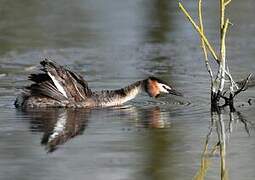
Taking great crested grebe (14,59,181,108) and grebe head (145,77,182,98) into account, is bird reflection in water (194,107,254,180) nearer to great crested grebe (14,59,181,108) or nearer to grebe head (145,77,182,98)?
grebe head (145,77,182,98)

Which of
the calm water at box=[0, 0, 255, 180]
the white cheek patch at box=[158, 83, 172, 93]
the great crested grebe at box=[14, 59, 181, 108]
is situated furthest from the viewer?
the white cheek patch at box=[158, 83, 172, 93]

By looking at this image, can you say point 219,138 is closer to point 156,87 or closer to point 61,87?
point 156,87

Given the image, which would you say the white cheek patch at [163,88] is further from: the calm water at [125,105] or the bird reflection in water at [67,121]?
the bird reflection in water at [67,121]

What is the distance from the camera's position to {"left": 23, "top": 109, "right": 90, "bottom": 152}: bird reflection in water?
9805 mm

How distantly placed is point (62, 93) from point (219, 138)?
2.94 metres

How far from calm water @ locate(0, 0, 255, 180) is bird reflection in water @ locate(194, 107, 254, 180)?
0.02 m

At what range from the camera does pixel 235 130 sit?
10.3m

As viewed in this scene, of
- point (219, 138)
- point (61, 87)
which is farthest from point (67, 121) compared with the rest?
point (219, 138)

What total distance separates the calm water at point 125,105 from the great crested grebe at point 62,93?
0.22 metres

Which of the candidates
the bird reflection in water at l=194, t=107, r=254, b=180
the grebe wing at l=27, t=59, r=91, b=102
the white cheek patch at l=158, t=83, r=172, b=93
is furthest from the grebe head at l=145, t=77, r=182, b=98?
the bird reflection in water at l=194, t=107, r=254, b=180

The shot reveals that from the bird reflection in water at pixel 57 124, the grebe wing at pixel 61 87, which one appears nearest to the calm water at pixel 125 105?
the bird reflection in water at pixel 57 124

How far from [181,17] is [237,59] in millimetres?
3708

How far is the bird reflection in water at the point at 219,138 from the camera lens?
834 centimetres

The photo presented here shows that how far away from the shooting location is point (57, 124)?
1084cm
